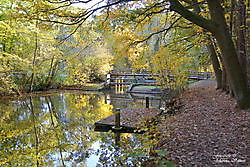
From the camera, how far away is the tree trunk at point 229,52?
4.56 meters

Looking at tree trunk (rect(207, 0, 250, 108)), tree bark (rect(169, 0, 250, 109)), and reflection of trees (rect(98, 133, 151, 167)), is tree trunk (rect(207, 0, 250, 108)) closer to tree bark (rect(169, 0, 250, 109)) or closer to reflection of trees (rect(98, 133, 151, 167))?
tree bark (rect(169, 0, 250, 109))

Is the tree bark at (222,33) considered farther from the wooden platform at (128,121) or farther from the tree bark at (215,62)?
the tree bark at (215,62)

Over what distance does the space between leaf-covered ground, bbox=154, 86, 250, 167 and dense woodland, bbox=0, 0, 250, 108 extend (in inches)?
32.7

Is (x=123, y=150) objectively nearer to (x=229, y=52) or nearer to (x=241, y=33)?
(x=229, y=52)

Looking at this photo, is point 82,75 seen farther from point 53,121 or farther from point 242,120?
point 242,120

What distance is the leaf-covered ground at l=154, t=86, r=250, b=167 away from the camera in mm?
3029

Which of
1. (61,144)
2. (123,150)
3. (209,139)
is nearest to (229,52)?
(209,139)

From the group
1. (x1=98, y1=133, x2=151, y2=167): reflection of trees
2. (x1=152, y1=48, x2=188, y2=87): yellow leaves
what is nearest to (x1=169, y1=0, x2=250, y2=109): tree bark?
(x1=98, y1=133, x2=151, y2=167): reflection of trees

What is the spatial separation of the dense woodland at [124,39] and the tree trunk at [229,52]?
0.8 inches

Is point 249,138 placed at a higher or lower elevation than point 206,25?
lower

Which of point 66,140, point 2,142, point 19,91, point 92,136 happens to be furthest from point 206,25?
point 19,91

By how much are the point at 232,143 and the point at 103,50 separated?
2179cm

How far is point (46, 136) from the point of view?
597 cm

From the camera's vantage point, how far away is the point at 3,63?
13.0 metres
